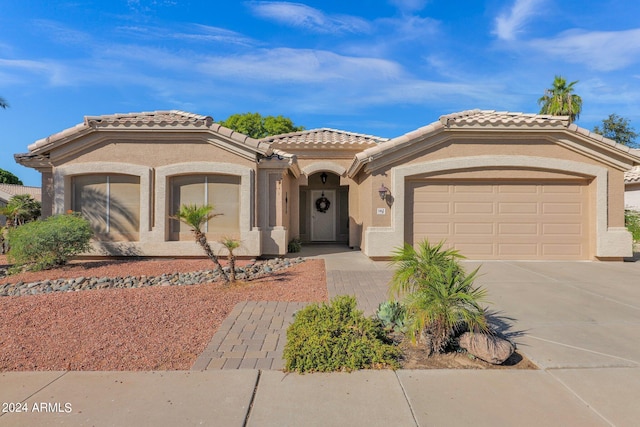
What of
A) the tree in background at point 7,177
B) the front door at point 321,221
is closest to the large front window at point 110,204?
the front door at point 321,221

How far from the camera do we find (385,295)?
6.55 meters

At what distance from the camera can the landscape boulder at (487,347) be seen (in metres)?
3.70

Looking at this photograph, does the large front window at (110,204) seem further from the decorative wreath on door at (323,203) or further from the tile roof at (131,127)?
the decorative wreath on door at (323,203)

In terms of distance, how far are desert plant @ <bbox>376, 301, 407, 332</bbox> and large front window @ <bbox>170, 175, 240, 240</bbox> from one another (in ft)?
22.8

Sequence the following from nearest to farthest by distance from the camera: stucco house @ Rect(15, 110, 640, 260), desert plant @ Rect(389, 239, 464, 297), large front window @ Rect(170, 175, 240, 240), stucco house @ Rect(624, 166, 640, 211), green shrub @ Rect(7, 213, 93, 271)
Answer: desert plant @ Rect(389, 239, 464, 297) → green shrub @ Rect(7, 213, 93, 271) → stucco house @ Rect(15, 110, 640, 260) → large front window @ Rect(170, 175, 240, 240) → stucco house @ Rect(624, 166, 640, 211)

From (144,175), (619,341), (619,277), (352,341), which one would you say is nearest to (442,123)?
(619,277)

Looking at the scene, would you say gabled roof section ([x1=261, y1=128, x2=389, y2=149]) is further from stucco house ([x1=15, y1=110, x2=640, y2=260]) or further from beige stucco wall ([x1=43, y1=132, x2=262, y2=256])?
stucco house ([x1=15, y1=110, x2=640, y2=260])

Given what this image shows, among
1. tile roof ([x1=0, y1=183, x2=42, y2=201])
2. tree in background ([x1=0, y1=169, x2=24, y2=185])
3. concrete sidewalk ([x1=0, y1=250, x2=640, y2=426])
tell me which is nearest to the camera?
concrete sidewalk ([x1=0, y1=250, x2=640, y2=426])

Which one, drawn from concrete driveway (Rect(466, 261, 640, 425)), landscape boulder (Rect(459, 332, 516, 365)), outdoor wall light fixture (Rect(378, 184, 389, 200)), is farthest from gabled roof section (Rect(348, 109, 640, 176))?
landscape boulder (Rect(459, 332, 516, 365))

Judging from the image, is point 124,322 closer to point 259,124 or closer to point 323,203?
point 323,203

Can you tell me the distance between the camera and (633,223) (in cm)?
1484

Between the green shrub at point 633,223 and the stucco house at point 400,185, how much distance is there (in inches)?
227

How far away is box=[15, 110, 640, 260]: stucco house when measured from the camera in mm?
10312

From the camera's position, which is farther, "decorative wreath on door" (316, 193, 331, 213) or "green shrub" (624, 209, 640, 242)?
"decorative wreath on door" (316, 193, 331, 213)
